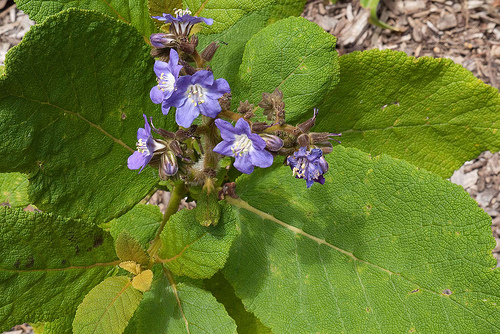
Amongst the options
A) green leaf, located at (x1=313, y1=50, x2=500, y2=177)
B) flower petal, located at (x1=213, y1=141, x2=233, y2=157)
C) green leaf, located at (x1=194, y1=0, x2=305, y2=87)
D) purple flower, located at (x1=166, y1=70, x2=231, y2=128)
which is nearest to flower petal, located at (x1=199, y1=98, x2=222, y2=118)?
purple flower, located at (x1=166, y1=70, x2=231, y2=128)

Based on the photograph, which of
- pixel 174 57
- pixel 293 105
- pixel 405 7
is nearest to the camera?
pixel 174 57

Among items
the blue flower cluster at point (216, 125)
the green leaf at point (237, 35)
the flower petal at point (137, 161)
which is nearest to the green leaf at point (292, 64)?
the green leaf at point (237, 35)

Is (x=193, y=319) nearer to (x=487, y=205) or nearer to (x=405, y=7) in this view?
(x=487, y=205)

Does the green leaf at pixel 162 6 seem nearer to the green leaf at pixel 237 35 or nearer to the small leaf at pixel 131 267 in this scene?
the green leaf at pixel 237 35

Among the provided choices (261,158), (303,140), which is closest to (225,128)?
(261,158)

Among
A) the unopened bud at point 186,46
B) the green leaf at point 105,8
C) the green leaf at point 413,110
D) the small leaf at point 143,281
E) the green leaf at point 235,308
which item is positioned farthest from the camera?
the green leaf at point 235,308

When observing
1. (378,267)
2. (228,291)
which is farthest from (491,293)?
(228,291)
